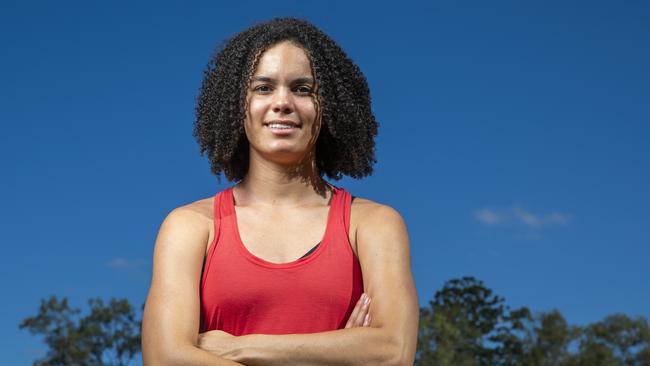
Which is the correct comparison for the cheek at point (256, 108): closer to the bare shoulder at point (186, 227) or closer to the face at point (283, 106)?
the face at point (283, 106)

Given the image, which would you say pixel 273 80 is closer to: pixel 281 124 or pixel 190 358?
pixel 281 124

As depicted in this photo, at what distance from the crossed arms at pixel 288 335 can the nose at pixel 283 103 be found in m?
0.62

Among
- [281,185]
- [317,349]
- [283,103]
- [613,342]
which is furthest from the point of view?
[613,342]

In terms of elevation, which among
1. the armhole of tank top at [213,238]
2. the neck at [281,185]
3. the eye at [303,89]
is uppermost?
the eye at [303,89]

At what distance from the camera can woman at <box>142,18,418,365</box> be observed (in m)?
3.99

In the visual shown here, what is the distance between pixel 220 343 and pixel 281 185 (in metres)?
0.92

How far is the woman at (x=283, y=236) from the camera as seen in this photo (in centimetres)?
399

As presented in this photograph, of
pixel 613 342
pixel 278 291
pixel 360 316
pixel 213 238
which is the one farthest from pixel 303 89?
pixel 613 342

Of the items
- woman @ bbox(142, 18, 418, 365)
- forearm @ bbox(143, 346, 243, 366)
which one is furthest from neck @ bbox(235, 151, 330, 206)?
forearm @ bbox(143, 346, 243, 366)

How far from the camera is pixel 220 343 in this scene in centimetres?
394

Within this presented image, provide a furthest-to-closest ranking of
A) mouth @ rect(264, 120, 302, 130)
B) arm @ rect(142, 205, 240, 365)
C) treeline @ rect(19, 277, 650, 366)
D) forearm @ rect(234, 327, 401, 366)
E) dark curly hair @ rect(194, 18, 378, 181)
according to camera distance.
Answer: treeline @ rect(19, 277, 650, 366) → dark curly hair @ rect(194, 18, 378, 181) → mouth @ rect(264, 120, 302, 130) → arm @ rect(142, 205, 240, 365) → forearm @ rect(234, 327, 401, 366)

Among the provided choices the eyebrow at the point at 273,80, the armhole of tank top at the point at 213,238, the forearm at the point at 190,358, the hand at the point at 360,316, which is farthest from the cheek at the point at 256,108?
the forearm at the point at 190,358

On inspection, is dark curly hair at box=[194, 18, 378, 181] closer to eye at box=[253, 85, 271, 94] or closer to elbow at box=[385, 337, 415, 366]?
eye at box=[253, 85, 271, 94]

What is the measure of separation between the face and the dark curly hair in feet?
0.16
